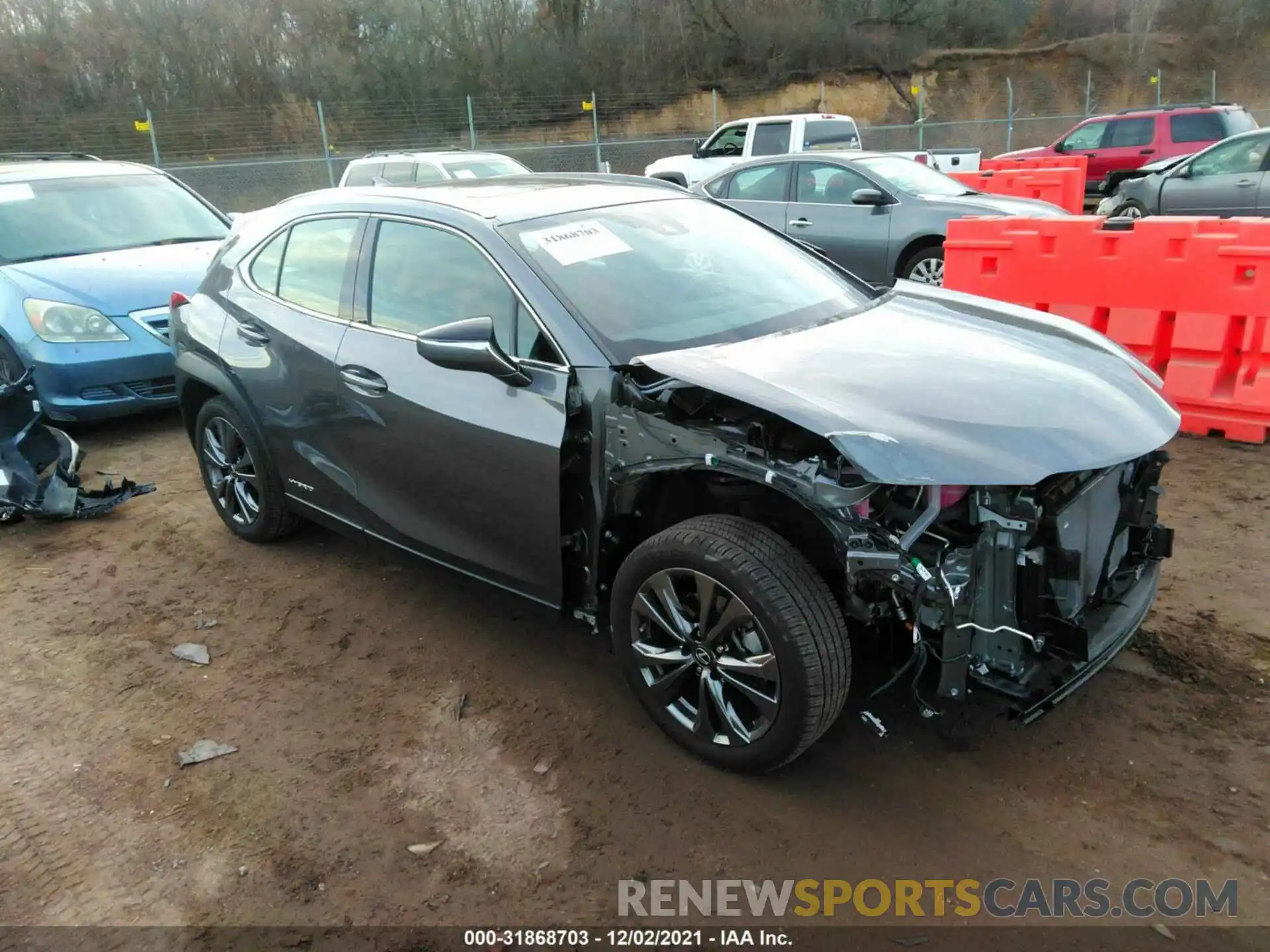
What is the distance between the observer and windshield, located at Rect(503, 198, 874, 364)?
322cm

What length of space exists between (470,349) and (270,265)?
6.14 feet

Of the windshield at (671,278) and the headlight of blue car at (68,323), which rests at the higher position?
the windshield at (671,278)

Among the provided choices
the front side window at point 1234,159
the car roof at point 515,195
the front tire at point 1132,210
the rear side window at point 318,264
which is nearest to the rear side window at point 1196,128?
the front tire at point 1132,210

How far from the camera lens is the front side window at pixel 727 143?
1573 centimetres

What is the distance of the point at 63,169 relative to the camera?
7586 millimetres

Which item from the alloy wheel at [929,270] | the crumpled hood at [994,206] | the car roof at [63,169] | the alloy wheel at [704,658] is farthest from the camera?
the alloy wheel at [929,270]

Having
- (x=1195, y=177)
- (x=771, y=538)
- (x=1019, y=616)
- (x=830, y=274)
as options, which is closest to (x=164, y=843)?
(x=771, y=538)

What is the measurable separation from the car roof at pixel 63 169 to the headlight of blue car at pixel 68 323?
5.48ft

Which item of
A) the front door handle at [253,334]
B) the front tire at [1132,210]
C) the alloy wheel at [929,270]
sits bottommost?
the alloy wheel at [929,270]

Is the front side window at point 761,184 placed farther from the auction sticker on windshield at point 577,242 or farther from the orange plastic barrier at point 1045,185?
the auction sticker on windshield at point 577,242

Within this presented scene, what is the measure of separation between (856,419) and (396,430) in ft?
5.99

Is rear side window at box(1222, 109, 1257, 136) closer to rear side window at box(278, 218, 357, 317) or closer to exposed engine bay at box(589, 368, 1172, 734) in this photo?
exposed engine bay at box(589, 368, 1172, 734)

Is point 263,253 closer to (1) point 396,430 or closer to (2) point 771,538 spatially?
(1) point 396,430

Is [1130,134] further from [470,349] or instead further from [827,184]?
[470,349]
